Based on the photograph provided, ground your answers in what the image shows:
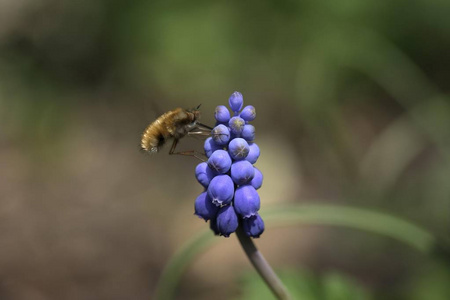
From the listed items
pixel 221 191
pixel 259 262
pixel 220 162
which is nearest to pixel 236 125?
pixel 220 162

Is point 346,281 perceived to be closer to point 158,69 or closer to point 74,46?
point 158,69

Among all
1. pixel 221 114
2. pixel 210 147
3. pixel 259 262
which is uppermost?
pixel 221 114

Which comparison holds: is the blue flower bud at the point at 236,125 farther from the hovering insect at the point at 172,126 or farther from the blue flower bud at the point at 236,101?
the hovering insect at the point at 172,126

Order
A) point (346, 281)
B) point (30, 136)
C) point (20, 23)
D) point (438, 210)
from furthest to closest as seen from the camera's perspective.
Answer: point (20, 23) < point (30, 136) < point (438, 210) < point (346, 281)

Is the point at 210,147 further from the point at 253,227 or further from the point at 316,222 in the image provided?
the point at 316,222

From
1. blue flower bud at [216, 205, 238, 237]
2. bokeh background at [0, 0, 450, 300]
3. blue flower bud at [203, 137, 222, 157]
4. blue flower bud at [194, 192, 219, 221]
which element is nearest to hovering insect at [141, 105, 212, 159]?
blue flower bud at [203, 137, 222, 157]

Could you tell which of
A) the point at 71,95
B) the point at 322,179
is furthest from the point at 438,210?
the point at 71,95

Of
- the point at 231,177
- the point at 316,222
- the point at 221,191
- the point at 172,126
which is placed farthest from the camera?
the point at 316,222

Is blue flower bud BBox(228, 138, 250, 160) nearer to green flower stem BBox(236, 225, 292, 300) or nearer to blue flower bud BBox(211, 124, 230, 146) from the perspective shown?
blue flower bud BBox(211, 124, 230, 146)
